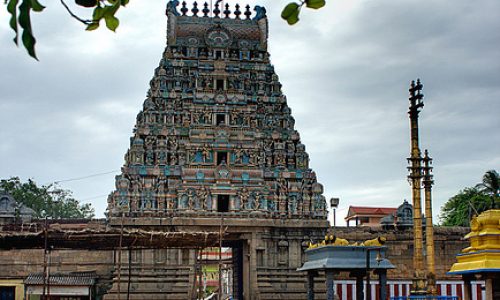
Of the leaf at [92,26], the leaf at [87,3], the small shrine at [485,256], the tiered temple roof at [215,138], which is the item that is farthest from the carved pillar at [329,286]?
the leaf at [87,3]

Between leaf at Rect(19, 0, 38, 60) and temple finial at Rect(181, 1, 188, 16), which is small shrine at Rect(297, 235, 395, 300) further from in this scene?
temple finial at Rect(181, 1, 188, 16)

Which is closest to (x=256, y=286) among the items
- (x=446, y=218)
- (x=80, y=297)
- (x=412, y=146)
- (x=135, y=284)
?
(x=135, y=284)

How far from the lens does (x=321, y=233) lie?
34.6 meters

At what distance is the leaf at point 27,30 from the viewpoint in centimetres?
315

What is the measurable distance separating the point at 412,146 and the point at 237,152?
11.5m

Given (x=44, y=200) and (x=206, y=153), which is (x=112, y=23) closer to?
(x=206, y=153)

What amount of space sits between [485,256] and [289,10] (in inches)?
564

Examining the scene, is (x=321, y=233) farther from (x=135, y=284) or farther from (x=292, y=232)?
(x=135, y=284)

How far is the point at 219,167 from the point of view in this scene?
113ft

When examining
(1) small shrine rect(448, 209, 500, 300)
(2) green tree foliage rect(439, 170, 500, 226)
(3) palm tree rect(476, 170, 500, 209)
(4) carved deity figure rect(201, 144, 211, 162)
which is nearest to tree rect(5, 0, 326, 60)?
(1) small shrine rect(448, 209, 500, 300)

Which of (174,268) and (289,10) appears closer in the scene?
(289,10)

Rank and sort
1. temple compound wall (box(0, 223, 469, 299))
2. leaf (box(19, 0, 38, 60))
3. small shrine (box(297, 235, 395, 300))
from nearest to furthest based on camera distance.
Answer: leaf (box(19, 0, 38, 60)) < small shrine (box(297, 235, 395, 300)) < temple compound wall (box(0, 223, 469, 299))

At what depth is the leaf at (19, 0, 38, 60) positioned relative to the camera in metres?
3.15

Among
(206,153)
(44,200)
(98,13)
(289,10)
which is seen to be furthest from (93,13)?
(44,200)
